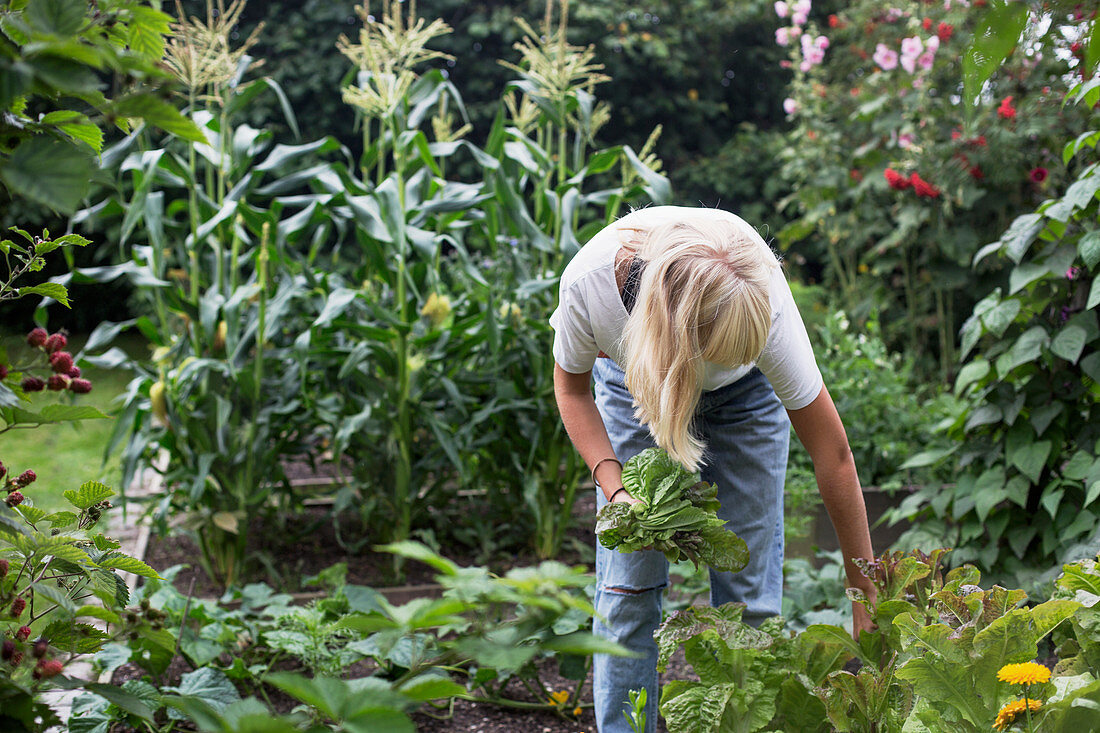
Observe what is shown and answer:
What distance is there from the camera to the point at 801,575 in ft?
7.64

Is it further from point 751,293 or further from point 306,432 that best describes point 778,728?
point 306,432

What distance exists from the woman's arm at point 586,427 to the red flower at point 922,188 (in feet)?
9.92

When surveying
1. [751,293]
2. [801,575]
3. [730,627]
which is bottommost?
[801,575]

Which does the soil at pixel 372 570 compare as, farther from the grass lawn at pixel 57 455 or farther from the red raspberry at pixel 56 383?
the red raspberry at pixel 56 383

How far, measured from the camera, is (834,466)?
1582 mm

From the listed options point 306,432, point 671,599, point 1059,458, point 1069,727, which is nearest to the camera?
point 1069,727

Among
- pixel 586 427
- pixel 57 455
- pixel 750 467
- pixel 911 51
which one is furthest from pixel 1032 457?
pixel 57 455

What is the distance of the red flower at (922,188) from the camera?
409cm

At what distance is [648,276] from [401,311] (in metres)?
1.55

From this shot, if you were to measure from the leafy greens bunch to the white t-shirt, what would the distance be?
0.24 m

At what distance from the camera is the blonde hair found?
1402mm

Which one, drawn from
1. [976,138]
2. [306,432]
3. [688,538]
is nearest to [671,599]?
[688,538]

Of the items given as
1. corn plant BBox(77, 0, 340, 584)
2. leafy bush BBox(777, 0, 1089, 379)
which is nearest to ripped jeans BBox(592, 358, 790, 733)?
corn plant BBox(77, 0, 340, 584)

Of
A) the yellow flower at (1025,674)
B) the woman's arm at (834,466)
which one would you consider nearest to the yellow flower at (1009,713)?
the yellow flower at (1025,674)
